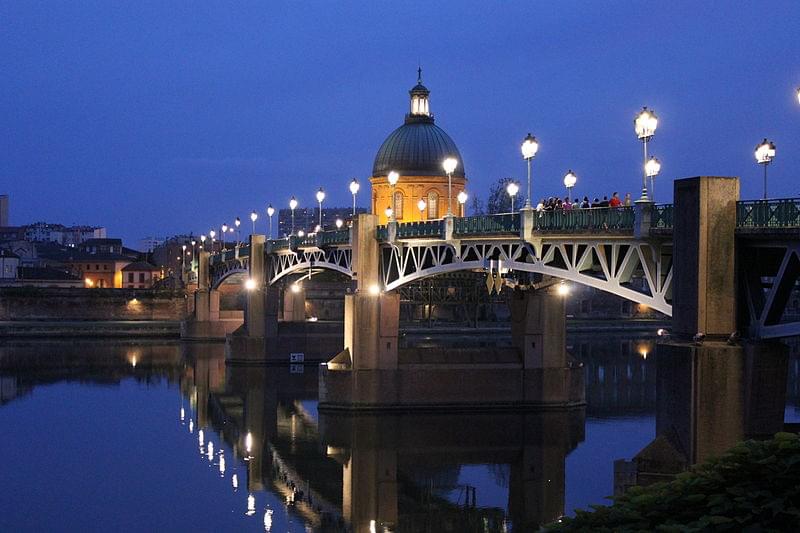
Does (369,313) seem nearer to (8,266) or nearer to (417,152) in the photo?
(417,152)

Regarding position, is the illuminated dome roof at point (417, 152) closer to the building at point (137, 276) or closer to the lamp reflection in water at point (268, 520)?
the lamp reflection in water at point (268, 520)

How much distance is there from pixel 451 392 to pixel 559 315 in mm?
6284

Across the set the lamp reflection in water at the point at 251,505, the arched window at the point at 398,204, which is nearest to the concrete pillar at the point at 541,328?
the lamp reflection in water at the point at 251,505

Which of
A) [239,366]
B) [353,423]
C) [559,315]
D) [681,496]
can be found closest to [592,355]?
[239,366]

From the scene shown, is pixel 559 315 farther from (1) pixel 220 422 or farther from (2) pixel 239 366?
(2) pixel 239 366

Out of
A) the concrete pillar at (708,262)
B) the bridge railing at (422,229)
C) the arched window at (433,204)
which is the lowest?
the concrete pillar at (708,262)

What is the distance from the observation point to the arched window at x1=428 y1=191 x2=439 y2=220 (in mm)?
75938

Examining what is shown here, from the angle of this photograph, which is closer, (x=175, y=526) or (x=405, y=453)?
(x=175, y=526)

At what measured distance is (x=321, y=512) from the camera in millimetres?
35719

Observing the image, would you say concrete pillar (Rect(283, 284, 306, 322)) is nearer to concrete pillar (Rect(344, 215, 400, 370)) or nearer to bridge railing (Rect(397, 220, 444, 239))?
concrete pillar (Rect(344, 215, 400, 370))

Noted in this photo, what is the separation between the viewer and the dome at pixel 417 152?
7719 centimetres

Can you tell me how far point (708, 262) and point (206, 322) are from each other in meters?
84.4

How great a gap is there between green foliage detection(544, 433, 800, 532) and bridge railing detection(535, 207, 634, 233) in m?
16.6

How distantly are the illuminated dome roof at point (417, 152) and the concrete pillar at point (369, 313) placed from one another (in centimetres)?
2192
